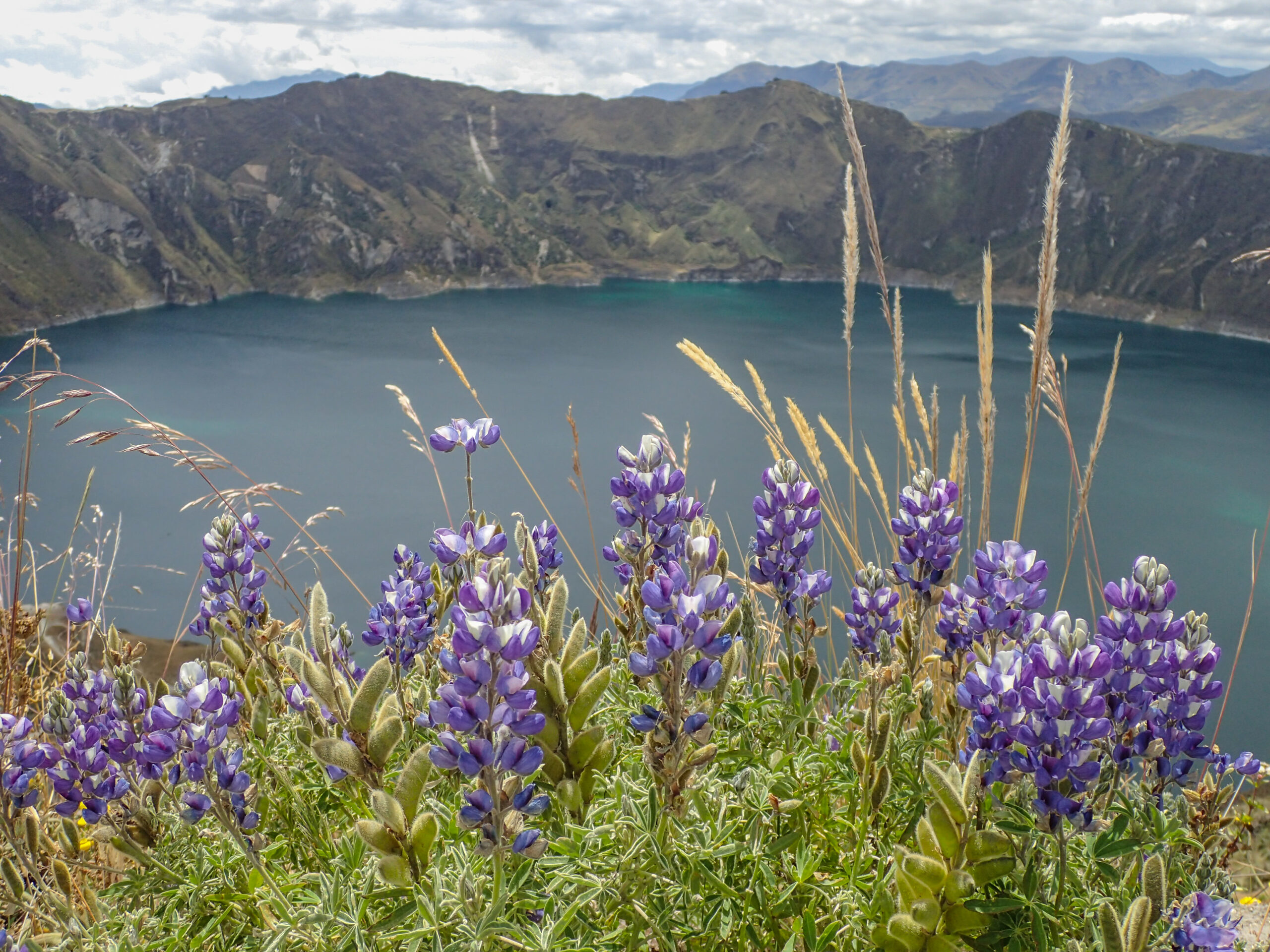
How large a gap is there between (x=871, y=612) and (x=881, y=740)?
0.68m

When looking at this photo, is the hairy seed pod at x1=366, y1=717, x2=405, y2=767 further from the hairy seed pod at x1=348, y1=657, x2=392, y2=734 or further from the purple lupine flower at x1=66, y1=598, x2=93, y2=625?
the purple lupine flower at x1=66, y1=598, x2=93, y2=625

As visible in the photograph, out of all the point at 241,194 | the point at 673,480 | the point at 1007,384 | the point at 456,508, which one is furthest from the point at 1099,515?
the point at 241,194

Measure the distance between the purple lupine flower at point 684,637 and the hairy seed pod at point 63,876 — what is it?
111 centimetres

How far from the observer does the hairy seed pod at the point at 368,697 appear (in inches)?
48.8

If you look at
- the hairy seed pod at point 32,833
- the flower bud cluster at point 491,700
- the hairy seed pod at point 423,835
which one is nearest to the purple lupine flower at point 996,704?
the flower bud cluster at point 491,700

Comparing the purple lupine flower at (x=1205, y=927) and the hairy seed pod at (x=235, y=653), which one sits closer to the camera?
the purple lupine flower at (x=1205, y=927)

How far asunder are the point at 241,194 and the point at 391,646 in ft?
450

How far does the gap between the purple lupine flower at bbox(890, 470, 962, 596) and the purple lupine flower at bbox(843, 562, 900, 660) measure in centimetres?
7

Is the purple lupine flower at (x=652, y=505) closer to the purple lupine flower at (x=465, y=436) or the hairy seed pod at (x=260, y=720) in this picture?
the purple lupine flower at (x=465, y=436)

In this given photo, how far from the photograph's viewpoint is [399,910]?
128 centimetres

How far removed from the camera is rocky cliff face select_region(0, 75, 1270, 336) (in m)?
97.9

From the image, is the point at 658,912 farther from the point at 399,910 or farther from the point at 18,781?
the point at 18,781

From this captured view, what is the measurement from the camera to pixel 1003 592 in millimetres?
1807

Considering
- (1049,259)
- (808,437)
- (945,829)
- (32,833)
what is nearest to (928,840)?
(945,829)
